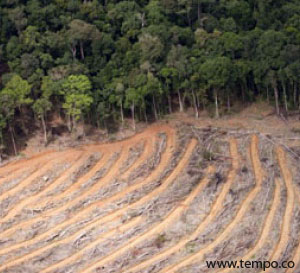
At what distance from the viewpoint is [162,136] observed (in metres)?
62.4

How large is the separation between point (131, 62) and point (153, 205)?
2023cm

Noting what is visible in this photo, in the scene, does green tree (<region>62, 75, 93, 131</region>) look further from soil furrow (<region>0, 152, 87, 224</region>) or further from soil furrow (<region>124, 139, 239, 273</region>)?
soil furrow (<region>124, 139, 239, 273</region>)

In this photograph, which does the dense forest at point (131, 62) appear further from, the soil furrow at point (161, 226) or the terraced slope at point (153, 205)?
the soil furrow at point (161, 226)

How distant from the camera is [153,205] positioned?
5409cm

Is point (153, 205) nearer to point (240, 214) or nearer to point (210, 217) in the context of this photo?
point (210, 217)

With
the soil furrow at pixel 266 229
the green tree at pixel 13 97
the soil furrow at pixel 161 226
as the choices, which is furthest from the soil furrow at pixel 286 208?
the green tree at pixel 13 97

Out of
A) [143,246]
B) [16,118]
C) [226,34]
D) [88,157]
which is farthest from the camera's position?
[226,34]

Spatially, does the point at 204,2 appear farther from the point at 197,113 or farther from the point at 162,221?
the point at 162,221

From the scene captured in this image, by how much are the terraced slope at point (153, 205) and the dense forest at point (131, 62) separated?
6.14 metres

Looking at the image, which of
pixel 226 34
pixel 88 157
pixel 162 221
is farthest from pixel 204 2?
pixel 162 221

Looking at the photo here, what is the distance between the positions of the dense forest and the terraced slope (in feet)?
20.1

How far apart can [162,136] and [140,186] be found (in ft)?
25.5

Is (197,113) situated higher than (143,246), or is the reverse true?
(197,113)

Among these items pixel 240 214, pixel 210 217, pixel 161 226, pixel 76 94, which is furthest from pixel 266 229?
pixel 76 94
